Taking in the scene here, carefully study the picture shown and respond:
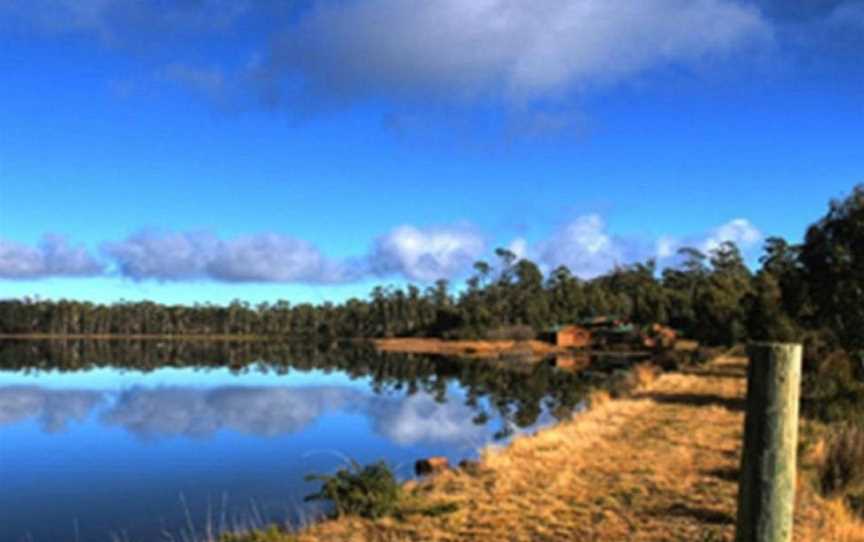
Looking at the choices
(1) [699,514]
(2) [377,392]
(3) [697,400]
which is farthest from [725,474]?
(2) [377,392]

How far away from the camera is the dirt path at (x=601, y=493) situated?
24.2 feet

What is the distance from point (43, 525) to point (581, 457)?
8287mm

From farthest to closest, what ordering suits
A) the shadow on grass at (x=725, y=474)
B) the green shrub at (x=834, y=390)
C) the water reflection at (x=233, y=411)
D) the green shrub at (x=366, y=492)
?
1. the water reflection at (x=233, y=411)
2. the green shrub at (x=834, y=390)
3. the shadow on grass at (x=725, y=474)
4. the green shrub at (x=366, y=492)

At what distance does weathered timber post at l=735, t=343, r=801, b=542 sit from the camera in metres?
3.94

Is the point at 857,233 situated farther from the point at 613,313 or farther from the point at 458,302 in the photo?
the point at 458,302

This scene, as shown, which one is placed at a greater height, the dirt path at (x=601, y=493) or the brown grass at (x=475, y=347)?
the dirt path at (x=601, y=493)

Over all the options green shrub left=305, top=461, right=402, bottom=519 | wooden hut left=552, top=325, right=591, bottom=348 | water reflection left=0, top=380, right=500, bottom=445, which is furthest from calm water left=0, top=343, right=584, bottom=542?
wooden hut left=552, top=325, right=591, bottom=348

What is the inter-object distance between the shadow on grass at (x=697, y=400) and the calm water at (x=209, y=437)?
3.18 meters

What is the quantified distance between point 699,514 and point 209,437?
16.1 metres

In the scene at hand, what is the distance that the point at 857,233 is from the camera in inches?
748

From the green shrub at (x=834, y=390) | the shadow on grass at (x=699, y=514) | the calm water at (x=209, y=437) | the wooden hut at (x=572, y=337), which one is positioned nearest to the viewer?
the shadow on grass at (x=699, y=514)

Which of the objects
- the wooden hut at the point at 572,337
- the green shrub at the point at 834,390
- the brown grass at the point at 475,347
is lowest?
the brown grass at the point at 475,347

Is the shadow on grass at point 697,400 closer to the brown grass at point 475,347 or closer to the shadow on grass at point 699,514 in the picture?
the shadow on grass at point 699,514

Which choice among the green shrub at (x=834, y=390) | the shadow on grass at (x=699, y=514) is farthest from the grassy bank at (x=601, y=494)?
the green shrub at (x=834, y=390)
